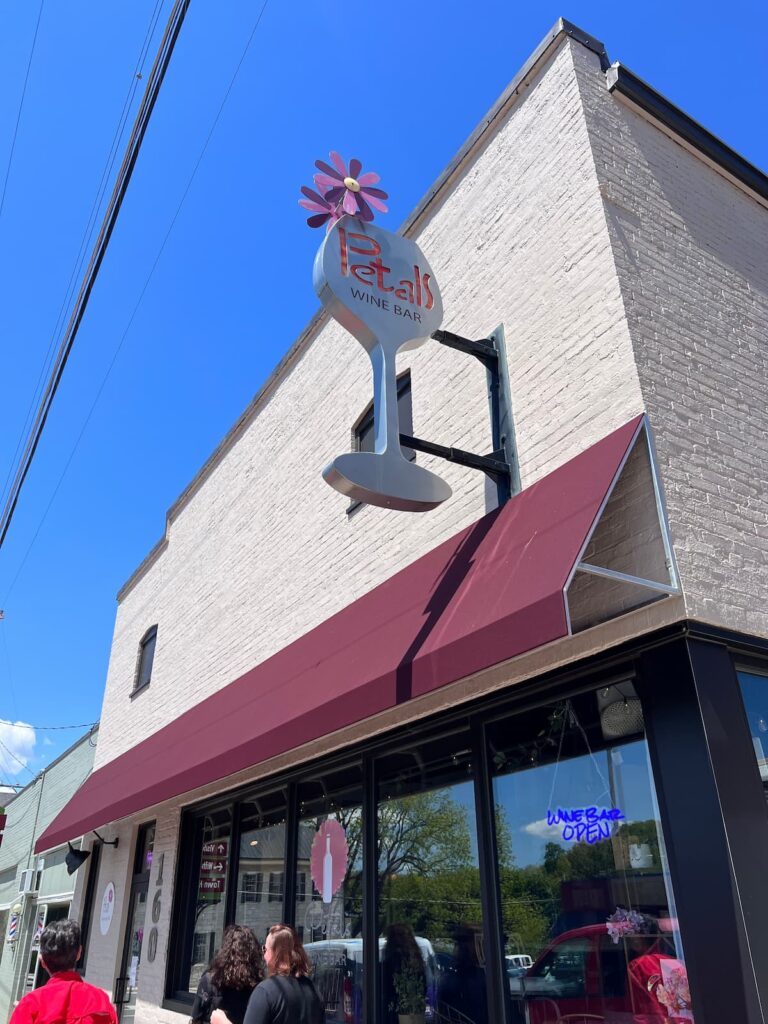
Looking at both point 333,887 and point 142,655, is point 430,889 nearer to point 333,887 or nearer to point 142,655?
point 333,887

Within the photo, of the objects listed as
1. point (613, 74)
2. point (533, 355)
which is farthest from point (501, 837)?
point (613, 74)

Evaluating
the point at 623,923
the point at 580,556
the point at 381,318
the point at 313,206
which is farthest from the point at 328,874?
the point at 313,206

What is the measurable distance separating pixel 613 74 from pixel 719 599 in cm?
402

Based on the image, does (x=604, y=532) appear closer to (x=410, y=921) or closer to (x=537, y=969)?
(x=537, y=969)

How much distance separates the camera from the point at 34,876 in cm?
1925

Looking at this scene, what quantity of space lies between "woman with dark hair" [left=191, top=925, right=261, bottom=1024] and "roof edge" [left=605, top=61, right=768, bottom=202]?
6.32 meters

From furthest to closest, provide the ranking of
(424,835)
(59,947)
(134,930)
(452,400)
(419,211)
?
Answer: (134,930), (419,211), (452,400), (424,835), (59,947)

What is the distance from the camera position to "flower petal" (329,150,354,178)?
5879 mm

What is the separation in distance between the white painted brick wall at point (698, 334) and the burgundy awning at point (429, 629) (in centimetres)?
57

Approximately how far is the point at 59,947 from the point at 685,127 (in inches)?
266

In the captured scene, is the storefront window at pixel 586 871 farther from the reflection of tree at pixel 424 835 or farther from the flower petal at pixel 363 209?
the flower petal at pixel 363 209

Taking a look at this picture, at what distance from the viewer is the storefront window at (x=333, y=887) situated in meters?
6.08

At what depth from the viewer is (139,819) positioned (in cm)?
1092

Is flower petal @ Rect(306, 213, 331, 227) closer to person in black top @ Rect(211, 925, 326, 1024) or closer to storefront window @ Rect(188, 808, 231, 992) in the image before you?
person in black top @ Rect(211, 925, 326, 1024)
